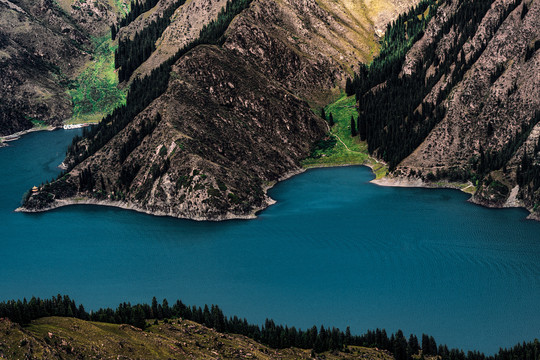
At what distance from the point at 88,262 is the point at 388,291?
267 feet

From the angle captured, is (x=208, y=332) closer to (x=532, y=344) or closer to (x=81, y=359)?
(x=81, y=359)

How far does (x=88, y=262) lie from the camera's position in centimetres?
19575

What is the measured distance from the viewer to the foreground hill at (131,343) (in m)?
113

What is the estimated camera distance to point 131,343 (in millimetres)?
126312

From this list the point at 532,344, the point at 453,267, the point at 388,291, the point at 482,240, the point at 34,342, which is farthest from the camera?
the point at 482,240

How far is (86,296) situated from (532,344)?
98845 millimetres

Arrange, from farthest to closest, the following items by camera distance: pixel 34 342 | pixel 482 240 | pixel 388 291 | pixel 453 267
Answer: pixel 482 240 → pixel 453 267 → pixel 388 291 → pixel 34 342

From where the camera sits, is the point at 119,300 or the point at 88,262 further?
the point at 88,262

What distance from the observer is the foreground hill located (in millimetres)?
112562

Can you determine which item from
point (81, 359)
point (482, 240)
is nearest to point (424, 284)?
point (482, 240)

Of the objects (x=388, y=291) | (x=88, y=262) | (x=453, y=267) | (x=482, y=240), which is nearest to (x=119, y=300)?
(x=88, y=262)

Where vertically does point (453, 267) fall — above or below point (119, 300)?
A: above

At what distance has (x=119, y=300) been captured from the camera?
16888 centimetres

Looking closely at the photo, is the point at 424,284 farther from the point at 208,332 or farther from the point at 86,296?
the point at 86,296
